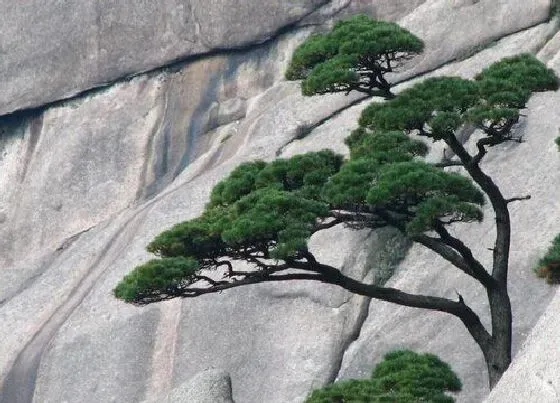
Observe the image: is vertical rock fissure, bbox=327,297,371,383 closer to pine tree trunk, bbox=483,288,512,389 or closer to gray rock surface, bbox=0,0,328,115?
pine tree trunk, bbox=483,288,512,389

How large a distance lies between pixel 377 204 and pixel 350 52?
209 centimetres

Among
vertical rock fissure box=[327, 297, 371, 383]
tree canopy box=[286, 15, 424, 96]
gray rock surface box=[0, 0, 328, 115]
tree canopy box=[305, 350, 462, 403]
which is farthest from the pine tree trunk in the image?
gray rock surface box=[0, 0, 328, 115]

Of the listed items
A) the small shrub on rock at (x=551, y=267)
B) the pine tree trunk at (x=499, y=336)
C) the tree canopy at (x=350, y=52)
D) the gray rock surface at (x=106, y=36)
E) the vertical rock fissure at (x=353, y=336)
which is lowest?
the vertical rock fissure at (x=353, y=336)

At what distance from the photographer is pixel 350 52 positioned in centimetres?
1672

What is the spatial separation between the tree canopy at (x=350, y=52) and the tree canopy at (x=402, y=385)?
3.29 metres

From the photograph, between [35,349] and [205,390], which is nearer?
[205,390]

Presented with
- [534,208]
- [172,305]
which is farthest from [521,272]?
[172,305]

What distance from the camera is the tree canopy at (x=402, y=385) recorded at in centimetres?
1486

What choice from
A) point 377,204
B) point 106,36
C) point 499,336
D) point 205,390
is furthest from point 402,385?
point 106,36

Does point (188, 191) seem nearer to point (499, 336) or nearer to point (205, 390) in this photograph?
point (205, 390)

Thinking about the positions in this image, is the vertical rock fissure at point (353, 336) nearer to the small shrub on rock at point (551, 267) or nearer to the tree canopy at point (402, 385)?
the tree canopy at point (402, 385)

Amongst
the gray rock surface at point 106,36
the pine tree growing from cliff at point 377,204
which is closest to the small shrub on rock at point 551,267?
the pine tree growing from cliff at point 377,204

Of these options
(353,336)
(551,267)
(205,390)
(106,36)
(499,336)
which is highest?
(551,267)

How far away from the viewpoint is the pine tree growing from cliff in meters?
15.5
